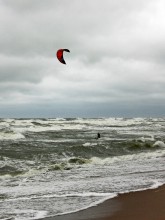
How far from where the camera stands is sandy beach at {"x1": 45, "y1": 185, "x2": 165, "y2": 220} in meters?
6.66

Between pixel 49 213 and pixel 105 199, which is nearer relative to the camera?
pixel 49 213

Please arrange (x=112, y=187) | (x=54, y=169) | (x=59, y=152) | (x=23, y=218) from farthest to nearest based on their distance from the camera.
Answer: (x=59, y=152), (x=54, y=169), (x=112, y=187), (x=23, y=218)

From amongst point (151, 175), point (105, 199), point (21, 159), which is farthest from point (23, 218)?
point (21, 159)

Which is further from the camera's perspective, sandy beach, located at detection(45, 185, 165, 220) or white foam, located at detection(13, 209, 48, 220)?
white foam, located at detection(13, 209, 48, 220)

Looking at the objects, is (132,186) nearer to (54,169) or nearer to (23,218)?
(23,218)

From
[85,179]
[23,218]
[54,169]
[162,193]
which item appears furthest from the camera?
[54,169]

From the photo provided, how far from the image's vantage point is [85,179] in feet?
36.6

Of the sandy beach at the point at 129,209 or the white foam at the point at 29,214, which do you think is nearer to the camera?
the sandy beach at the point at 129,209

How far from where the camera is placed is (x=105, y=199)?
8.24 metres

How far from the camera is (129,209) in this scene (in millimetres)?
7270

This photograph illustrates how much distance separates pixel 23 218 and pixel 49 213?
0.51m

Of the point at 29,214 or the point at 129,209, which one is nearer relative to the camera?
the point at 29,214

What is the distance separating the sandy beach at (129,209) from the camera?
21.9ft

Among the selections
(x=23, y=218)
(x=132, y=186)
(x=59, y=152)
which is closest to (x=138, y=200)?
(x=132, y=186)
